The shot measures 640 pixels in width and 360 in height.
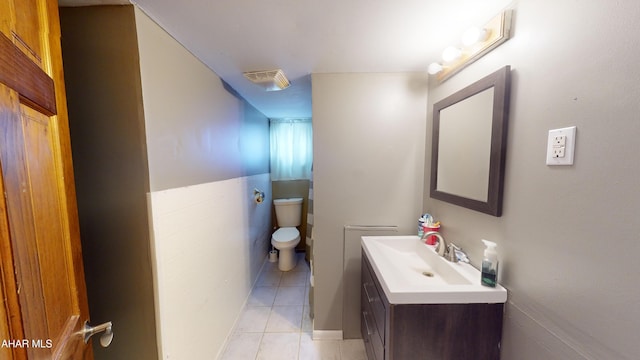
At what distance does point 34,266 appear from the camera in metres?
0.43

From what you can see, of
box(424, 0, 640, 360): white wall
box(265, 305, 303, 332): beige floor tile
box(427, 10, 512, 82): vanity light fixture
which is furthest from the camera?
box(265, 305, 303, 332): beige floor tile

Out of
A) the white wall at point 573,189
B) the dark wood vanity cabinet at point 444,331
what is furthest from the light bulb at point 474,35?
the dark wood vanity cabinet at point 444,331

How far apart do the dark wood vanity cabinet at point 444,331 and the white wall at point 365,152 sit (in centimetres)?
77

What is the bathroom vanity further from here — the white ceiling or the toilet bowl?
the toilet bowl

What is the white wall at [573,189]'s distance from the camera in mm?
565

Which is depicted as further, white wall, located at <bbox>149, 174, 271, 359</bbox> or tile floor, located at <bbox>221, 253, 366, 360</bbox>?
tile floor, located at <bbox>221, 253, 366, 360</bbox>

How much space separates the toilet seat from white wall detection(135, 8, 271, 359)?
0.65 meters

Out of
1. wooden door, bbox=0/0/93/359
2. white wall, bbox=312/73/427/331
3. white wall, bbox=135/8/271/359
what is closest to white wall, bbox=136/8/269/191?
white wall, bbox=135/8/271/359

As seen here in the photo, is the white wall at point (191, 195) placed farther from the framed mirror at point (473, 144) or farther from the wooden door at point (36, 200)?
the framed mirror at point (473, 144)

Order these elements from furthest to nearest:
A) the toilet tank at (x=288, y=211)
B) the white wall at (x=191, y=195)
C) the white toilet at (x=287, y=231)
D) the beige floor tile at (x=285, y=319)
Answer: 1. the toilet tank at (x=288, y=211)
2. the white toilet at (x=287, y=231)
3. the beige floor tile at (x=285, y=319)
4. the white wall at (x=191, y=195)

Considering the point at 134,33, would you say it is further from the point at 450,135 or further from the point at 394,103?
the point at 450,135

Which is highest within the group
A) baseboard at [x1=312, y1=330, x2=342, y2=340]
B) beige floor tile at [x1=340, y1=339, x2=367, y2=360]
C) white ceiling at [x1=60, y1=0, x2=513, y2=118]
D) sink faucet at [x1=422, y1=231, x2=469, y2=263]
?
white ceiling at [x1=60, y1=0, x2=513, y2=118]

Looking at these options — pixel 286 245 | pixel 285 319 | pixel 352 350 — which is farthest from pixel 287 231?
pixel 352 350

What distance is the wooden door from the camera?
37 cm
